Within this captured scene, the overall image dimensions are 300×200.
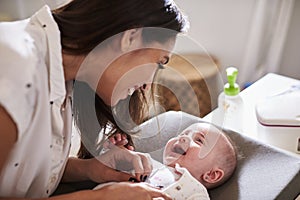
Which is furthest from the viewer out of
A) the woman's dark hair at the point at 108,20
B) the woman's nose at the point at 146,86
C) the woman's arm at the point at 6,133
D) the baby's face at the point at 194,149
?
the baby's face at the point at 194,149

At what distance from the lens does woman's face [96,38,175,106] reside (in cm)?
87

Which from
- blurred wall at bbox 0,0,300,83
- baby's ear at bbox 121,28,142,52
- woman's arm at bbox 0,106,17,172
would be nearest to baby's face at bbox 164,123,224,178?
baby's ear at bbox 121,28,142,52

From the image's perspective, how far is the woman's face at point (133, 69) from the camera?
34.1 inches

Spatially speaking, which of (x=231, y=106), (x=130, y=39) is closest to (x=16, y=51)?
(x=130, y=39)

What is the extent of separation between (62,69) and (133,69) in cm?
15

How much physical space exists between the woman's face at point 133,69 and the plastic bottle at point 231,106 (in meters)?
0.51

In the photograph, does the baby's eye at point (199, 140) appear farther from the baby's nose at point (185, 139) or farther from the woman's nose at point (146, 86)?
the woman's nose at point (146, 86)

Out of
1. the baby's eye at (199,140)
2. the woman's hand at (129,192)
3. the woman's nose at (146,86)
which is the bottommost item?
the baby's eye at (199,140)

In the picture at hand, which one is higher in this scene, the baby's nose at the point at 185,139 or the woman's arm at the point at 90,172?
the baby's nose at the point at 185,139

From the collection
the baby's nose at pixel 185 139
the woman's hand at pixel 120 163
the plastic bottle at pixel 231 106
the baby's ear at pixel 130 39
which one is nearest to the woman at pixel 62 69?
the baby's ear at pixel 130 39

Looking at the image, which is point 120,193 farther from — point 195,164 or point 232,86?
point 232,86

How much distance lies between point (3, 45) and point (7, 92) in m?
0.09

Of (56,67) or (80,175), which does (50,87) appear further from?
(80,175)

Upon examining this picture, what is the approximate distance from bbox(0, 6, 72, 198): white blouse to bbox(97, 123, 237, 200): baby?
0.91 feet
